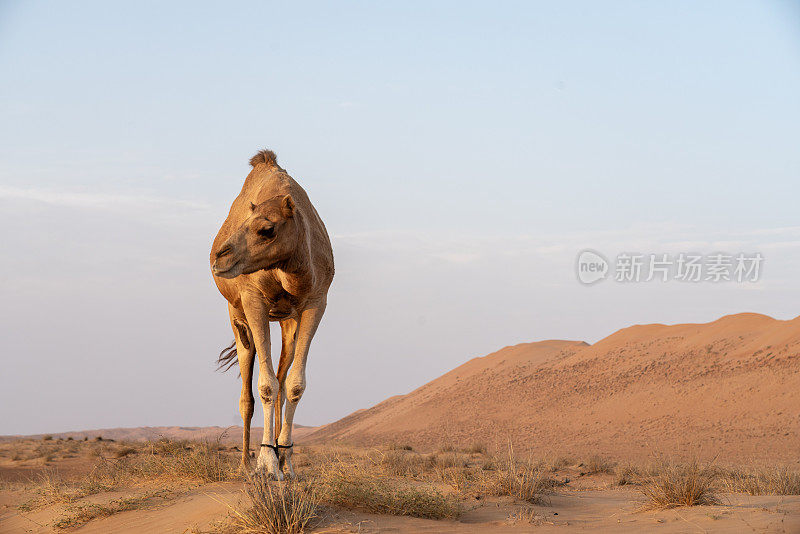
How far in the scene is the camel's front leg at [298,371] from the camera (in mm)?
7832

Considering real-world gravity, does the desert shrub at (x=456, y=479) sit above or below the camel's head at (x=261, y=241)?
below

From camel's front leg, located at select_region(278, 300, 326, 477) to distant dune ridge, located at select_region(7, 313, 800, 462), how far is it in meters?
17.3

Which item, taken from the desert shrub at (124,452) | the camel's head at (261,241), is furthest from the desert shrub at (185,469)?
the desert shrub at (124,452)

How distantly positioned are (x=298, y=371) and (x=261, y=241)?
1.63 meters

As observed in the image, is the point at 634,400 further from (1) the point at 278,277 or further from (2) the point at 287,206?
(2) the point at 287,206

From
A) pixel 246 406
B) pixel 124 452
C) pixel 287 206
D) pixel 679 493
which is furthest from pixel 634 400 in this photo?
pixel 287 206

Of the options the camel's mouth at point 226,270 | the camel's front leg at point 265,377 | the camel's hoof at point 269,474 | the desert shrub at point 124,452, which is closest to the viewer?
the camel's mouth at point 226,270

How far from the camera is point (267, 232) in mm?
7000

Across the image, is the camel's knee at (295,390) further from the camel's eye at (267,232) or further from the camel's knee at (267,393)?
the camel's eye at (267,232)

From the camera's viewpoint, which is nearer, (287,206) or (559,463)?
(287,206)

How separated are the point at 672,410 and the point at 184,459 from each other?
24.8 metres

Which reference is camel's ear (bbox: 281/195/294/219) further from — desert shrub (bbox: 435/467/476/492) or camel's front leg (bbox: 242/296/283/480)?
desert shrub (bbox: 435/467/476/492)

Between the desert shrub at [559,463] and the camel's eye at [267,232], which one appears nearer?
the camel's eye at [267,232]

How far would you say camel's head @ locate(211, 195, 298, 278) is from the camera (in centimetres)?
678
